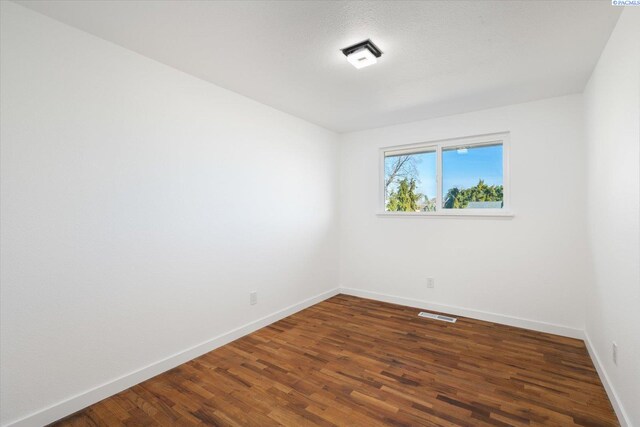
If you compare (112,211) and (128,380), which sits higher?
(112,211)

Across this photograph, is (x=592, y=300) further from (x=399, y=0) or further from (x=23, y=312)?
(x=23, y=312)

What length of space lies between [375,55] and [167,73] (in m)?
1.66

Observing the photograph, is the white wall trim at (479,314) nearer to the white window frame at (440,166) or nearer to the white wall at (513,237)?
the white wall at (513,237)

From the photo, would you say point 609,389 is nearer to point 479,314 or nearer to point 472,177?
point 479,314

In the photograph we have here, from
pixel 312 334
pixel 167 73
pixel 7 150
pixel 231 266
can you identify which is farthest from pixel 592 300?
pixel 7 150

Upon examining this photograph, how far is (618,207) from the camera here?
6.13 ft

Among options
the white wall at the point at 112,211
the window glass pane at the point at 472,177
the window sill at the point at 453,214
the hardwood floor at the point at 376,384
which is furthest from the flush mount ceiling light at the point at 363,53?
the hardwood floor at the point at 376,384

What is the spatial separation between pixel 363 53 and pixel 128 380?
9.46 ft

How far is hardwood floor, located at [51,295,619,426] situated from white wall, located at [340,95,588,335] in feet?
1.36

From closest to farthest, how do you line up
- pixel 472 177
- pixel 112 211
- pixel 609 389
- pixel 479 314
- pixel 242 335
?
pixel 609 389, pixel 112 211, pixel 242 335, pixel 479 314, pixel 472 177

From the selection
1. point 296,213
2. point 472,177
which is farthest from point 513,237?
point 296,213

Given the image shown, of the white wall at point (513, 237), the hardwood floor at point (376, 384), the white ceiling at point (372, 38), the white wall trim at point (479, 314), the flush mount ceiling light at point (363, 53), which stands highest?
the white ceiling at point (372, 38)

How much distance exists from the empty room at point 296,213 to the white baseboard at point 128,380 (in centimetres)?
1

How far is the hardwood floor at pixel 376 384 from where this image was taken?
1.87m
